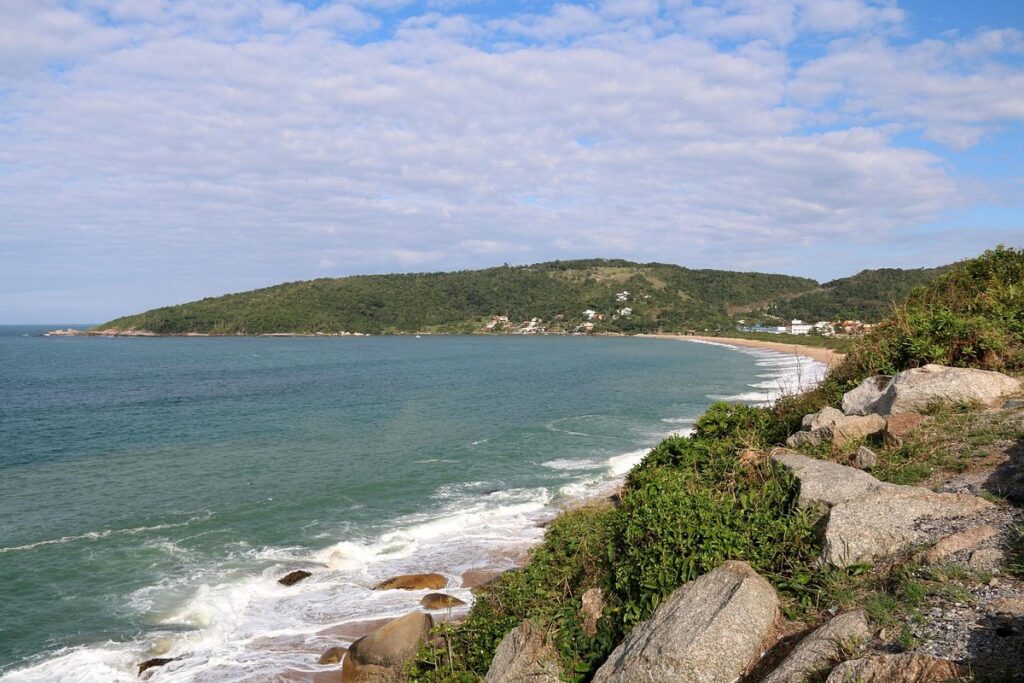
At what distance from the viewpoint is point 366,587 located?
15.8m

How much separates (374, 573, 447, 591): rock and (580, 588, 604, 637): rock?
8923 mm

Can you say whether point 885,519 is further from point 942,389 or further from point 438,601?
point 438,601

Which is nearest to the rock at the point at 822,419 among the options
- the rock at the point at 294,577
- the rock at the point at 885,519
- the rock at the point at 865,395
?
the rock at the point at 865,395

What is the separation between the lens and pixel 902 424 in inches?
361

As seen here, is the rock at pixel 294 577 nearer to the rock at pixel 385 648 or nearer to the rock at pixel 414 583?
the rock at pixel 414 583

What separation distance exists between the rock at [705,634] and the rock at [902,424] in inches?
173

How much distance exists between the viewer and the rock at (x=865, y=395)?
11219 mm

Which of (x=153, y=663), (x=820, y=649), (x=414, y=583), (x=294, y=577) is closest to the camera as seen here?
(x=820, y=649)

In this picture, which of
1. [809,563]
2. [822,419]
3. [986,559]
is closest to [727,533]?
[809,563]

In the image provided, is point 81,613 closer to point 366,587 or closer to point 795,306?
point 366,587

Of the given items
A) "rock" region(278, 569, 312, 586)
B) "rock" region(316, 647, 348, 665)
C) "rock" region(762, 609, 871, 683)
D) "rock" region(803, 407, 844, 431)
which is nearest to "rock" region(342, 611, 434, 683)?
"rock" region(316, 647, 348, 665)

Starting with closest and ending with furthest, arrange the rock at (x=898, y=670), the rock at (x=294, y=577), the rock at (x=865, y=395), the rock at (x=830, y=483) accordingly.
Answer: the rock at (x=898, y=670) < the rock at (x=830, y=483) < the rock at (x=865, y=395) < the rock at (x=294, y=577)

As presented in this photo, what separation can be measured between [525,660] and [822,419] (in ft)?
20.4

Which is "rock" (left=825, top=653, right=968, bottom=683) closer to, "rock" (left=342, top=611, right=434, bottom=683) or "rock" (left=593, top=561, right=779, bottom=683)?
"rock" (left=593, top=561, right=779, bottom=683)
